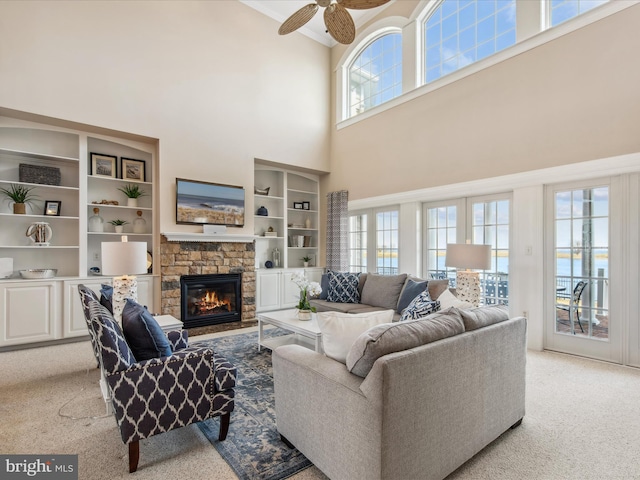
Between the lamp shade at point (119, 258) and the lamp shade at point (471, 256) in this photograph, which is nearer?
the lamp shade at point (119, 258)

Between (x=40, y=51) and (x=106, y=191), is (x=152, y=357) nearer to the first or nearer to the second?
(x=106, y=191)

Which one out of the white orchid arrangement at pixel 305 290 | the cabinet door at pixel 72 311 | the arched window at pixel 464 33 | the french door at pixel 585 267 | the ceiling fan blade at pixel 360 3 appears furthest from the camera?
the arched window at pixel 464 33

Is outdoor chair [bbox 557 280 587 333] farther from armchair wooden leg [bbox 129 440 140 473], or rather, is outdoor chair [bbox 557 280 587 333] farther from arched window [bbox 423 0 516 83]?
armchair wooden leg [bbox 129 440 140 473]

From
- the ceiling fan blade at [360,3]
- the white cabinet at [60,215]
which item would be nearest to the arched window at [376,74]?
the ceiling fan blade at [360,3]

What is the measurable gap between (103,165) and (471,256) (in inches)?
204

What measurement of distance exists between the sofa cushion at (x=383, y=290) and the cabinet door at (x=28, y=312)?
4121 millimetres

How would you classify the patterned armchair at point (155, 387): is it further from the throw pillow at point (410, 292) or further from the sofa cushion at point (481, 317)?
the throw pillow at point (410, 292)

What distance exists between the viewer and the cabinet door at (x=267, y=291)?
6148 mm

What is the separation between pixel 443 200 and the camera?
5316 mm

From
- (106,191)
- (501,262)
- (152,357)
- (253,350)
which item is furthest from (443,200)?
(106,191)

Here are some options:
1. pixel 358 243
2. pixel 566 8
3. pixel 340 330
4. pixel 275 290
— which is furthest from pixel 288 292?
pixel 566 8

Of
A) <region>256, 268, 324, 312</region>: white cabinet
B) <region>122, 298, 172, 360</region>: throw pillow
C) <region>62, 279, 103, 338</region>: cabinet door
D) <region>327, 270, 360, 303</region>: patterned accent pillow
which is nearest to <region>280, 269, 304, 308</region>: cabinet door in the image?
<region>256, 268, 324, 312</region>: white cabinet

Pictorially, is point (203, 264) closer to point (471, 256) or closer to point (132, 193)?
point (132, 193)

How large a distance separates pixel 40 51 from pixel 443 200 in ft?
19.0
